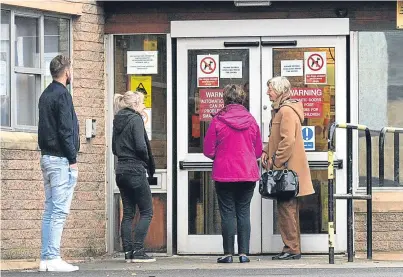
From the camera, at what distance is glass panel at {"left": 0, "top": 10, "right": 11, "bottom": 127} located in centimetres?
1188

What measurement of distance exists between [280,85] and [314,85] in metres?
1.06

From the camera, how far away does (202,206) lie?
13.2 meters

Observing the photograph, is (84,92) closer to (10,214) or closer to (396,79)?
(10,214)

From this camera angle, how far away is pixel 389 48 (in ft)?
43.0

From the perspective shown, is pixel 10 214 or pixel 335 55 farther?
pixel 335 55

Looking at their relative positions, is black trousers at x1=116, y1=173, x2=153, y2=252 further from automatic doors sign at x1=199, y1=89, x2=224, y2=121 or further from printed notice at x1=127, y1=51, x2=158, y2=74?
printed notice at x1=127, y1=51, x2=158, y2=74

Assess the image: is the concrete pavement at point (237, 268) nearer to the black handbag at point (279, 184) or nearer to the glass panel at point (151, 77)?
the black handbag at point (279, 184)

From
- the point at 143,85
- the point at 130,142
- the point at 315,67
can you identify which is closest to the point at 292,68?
the point at 315,67

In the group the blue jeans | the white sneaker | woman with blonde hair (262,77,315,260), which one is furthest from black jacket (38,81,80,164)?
woman with blonde hair (262,77,315,260)

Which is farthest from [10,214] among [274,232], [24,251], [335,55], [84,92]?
[335,55]

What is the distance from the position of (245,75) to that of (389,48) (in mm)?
1602

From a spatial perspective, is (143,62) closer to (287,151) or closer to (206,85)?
(206,85)

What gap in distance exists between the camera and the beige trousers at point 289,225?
40.3 ft

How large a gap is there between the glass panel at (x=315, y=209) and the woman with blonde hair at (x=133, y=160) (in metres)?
1.87
